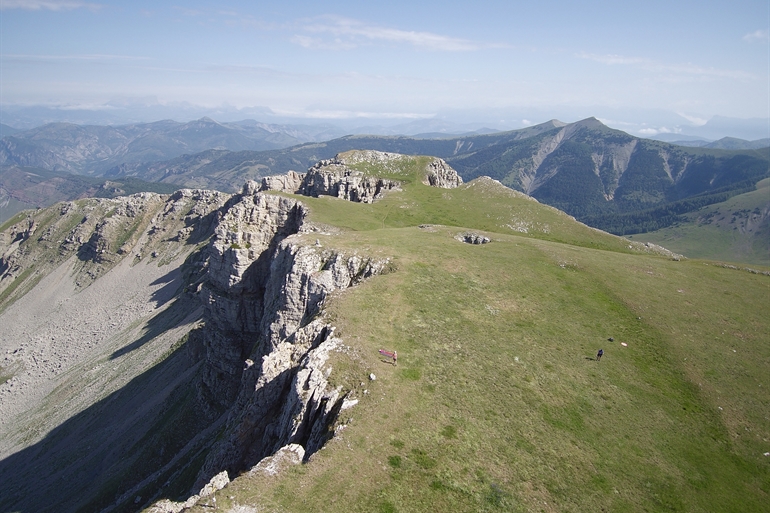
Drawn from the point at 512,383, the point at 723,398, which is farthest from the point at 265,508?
the point at 723,398

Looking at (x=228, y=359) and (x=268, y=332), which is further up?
(x=268, y=332)

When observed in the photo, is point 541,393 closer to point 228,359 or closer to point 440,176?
point 228,359

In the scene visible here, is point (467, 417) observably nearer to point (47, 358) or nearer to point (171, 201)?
point (47, 358)

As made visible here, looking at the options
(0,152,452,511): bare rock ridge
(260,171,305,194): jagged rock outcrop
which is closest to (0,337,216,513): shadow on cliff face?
(0,152,452,511): bare rock ridge

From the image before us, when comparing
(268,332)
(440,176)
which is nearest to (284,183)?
(440,176)

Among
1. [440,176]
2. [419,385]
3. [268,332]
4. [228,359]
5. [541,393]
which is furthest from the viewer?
[440,176]
